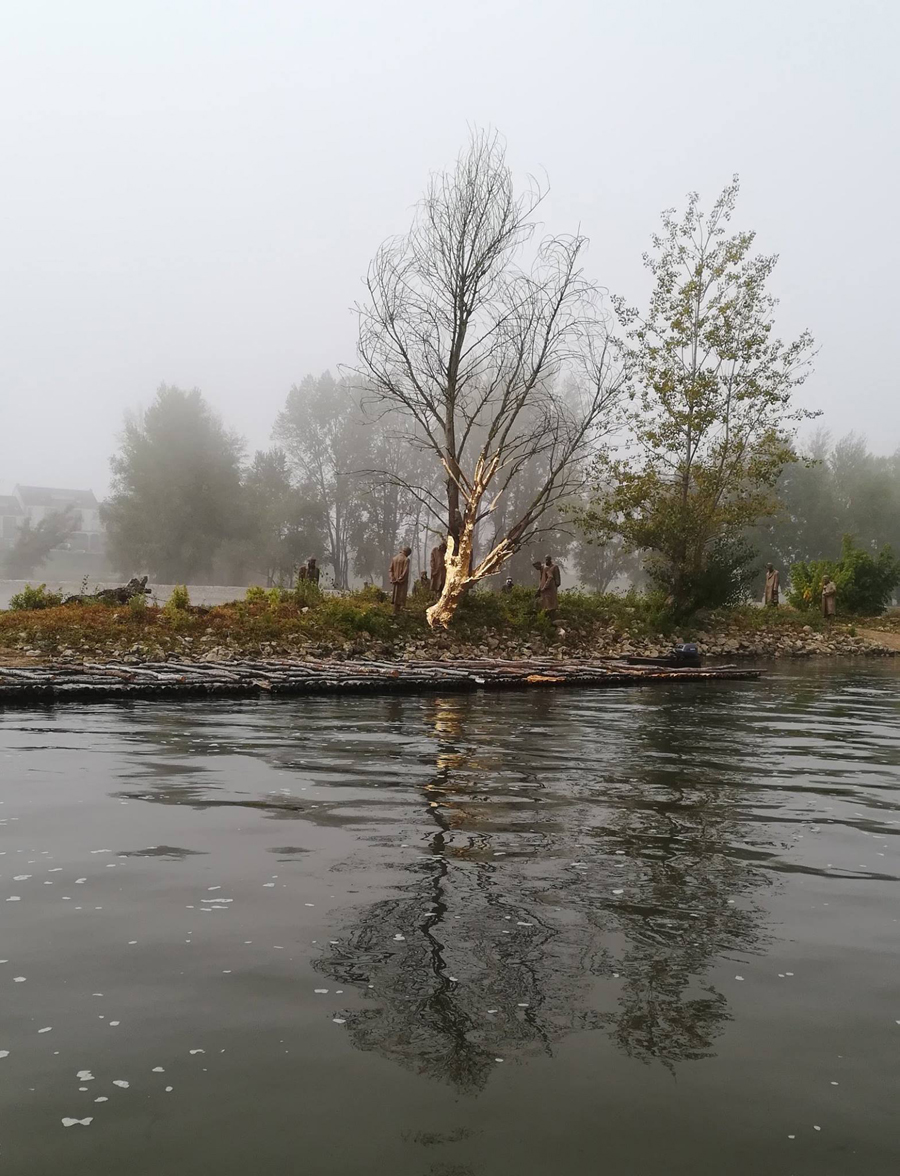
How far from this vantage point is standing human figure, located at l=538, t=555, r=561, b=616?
84.3 feet

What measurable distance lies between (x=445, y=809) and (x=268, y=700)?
768 centimetres

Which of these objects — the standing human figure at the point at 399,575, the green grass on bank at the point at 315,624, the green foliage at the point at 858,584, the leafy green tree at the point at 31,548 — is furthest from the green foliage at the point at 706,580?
the leafy green tree at the point at 31,548

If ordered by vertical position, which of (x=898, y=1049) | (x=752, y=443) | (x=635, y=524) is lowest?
(x=898, y=1049)

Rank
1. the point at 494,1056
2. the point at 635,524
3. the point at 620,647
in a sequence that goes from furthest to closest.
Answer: the point at 635,524 → the point at 620,647 → the point at 494,1056

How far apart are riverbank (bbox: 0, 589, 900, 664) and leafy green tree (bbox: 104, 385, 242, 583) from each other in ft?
93.7

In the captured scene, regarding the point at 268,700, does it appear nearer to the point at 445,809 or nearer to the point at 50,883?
the point at 445,809

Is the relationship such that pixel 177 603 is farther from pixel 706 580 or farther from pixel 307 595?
pixel 706 580

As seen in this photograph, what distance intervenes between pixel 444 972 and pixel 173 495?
52093 millimetres

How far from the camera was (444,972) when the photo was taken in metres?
4.41

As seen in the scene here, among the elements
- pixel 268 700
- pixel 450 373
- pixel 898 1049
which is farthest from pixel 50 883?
pixel 450 373

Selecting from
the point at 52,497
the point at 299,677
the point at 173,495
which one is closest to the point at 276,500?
the point at 173,495

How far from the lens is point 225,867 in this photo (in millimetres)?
6062

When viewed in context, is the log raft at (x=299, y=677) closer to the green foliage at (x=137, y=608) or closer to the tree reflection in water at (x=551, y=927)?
the green foliage at (x=137, y=608)

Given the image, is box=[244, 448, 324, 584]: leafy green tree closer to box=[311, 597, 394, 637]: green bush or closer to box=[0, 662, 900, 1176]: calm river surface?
box=[311, 597, 394, 637]: green bush
